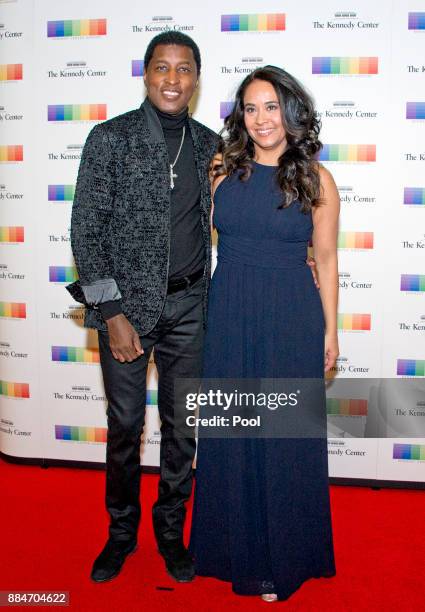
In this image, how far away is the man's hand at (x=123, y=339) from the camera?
2.17 metres

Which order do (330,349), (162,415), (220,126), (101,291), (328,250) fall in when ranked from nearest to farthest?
(101,291) < (328,250) < (330,349) < (162,415) < (220,126)

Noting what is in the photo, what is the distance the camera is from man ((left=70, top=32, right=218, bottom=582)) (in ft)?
7.02

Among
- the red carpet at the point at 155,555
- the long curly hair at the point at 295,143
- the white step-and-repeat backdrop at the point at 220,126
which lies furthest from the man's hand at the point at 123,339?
the white step-and-repeat backdrop at the point at 220,126

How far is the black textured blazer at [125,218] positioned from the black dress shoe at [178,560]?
0.92 m

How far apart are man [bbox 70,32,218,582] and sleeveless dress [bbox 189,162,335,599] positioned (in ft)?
0.45

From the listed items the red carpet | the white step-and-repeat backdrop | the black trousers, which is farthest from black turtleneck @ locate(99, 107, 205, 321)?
the red carpet

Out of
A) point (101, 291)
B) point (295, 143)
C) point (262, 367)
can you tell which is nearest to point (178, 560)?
point (262, 367)

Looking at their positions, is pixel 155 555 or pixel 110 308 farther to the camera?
pixel 155 555

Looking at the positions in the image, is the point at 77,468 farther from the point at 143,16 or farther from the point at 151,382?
the point at 143,16

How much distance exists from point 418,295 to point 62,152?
2049 mm

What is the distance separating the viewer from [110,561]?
2.44 meters

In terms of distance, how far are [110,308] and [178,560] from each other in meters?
1.07

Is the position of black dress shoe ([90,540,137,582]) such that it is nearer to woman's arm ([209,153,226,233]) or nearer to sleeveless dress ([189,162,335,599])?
sleeveless dress ([189,162,335,599])

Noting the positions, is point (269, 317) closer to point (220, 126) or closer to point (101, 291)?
point (101, 291)
